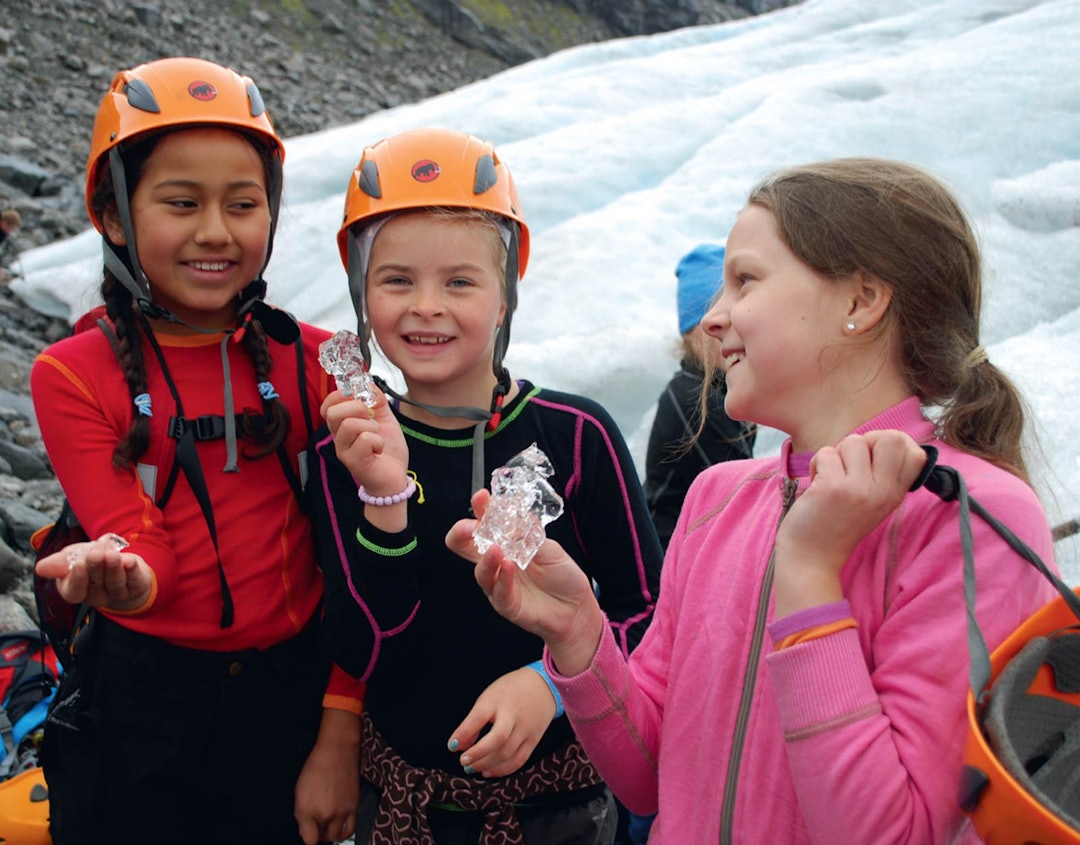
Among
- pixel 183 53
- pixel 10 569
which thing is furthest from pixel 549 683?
pixel 183 53

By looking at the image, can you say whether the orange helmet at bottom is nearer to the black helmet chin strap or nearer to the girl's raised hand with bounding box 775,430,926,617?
the girl's raised hand with bounding box 775,430,926,617

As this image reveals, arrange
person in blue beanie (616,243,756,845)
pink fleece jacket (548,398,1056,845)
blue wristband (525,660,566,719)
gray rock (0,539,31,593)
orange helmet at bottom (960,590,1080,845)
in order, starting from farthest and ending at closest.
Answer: gray rock (0,539,31,593)
person in blue beanie (616,243,756,845)
blue wristband (525,660,566,719)
pink fleece jacket (548,398,1056,845)
orange helmet at bottom (960,590,1080,845)

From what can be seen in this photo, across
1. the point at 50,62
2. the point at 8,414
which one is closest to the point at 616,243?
the point at 8,414

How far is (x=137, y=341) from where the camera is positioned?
107 inches

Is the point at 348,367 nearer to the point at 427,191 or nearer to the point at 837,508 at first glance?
the point at 427,191

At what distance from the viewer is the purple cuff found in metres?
1.55

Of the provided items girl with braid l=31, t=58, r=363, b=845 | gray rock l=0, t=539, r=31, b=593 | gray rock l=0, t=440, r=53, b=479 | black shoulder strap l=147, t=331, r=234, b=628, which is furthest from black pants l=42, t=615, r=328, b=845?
gray rock l=0, t=440, r=53, b=479

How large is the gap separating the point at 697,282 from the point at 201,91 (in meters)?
2.62

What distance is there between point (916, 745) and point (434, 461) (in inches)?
55.9

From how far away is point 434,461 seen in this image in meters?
2.56

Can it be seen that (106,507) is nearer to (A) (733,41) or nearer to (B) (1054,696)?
(B) (1054,696)

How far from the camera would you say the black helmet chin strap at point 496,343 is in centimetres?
254

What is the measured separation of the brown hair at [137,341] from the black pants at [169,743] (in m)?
0.55

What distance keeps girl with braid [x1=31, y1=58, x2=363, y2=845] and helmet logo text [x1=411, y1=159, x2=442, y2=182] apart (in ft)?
1.62
